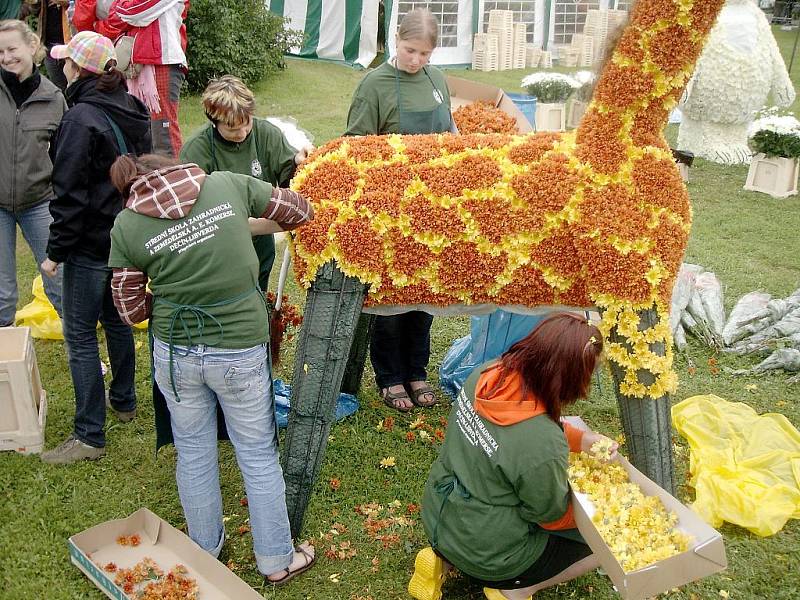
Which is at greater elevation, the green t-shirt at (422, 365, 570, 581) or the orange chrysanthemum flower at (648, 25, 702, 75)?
the orange chrysanthemum flower at (648, 25, 702, 75)

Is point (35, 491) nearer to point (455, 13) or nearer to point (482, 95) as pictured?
point (482, 95)

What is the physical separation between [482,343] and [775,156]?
5.28 metres

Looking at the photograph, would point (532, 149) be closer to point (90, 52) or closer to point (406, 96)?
point (406, 96)

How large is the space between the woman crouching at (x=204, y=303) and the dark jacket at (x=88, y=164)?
78cm

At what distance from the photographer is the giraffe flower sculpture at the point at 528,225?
2828 millimetres

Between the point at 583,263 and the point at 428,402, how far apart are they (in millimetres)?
1724

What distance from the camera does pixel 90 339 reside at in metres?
3.63

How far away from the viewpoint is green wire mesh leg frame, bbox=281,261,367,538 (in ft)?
9.75

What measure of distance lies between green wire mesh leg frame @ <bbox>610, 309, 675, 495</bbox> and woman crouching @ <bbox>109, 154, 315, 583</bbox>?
4.41 ft

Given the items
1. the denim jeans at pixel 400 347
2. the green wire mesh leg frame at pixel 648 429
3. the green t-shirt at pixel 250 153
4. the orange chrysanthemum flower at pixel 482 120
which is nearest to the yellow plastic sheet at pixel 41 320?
the denim jeans at pixel 400 347

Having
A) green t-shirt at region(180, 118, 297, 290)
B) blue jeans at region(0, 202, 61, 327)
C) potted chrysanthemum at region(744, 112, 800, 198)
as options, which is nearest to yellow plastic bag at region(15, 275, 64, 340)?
blue jeans at region(0, 202, 61, 327)

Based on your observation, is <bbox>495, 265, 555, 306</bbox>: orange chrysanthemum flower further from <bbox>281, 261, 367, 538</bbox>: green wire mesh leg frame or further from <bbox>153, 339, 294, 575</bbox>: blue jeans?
<bbox>153, 339, 294, 575</bbox>: blue jeans

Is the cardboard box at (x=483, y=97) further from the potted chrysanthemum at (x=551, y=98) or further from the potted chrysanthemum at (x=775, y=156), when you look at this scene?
the potted chrysanthemum at (x=551, y=98)

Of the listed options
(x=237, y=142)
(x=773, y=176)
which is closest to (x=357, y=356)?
(x=237, y=142)
